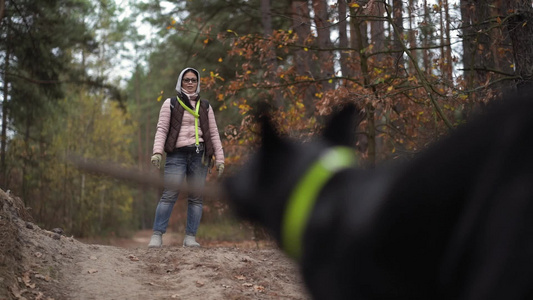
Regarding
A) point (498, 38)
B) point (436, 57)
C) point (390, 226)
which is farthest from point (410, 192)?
point (436, 57)

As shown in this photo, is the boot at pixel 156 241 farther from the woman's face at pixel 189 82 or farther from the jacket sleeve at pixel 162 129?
the woman's face at pixel 189 82

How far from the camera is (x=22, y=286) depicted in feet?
14.9

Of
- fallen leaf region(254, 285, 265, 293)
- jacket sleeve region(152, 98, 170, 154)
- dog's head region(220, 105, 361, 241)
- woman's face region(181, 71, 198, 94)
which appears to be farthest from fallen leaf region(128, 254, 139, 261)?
dog's head region(220, 105, 361, 241)

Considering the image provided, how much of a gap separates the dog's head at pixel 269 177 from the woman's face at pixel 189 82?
17.7 ft

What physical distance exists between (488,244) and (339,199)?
12.9 inches

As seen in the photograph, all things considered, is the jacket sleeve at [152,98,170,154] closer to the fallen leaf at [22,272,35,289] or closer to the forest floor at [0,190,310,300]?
the forest floor at [0,190,310,300]

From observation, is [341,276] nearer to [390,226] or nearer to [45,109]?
[390,226]

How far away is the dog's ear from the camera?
1275 millimetres

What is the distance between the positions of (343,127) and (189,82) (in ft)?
17.7

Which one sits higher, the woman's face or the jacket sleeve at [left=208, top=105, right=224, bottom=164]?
the woman's face

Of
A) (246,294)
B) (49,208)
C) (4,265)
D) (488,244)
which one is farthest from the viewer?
(49,208)

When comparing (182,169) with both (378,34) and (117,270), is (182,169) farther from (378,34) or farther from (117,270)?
(378,34)

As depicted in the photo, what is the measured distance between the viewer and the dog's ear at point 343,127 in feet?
4.18

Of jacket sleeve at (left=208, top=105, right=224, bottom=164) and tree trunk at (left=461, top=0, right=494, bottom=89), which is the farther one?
jacket sleeve at (left=208, top=105, right=224, bottom=164)
